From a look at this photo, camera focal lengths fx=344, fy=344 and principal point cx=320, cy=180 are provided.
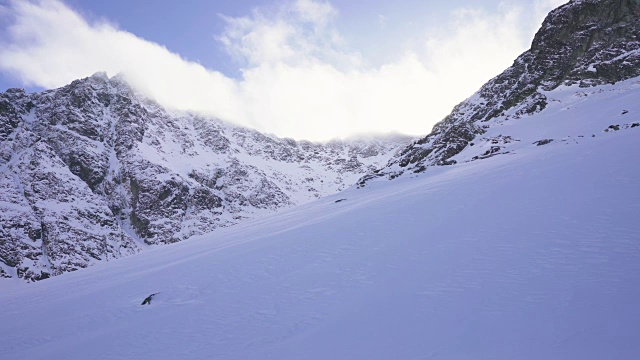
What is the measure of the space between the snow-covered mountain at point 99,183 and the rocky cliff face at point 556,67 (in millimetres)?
106091

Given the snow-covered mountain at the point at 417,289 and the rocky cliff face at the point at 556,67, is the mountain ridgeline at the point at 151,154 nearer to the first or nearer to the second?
the rocky cliff face at the point at 556,67

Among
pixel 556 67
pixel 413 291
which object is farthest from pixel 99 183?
pixel 413 291

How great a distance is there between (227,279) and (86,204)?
476ft

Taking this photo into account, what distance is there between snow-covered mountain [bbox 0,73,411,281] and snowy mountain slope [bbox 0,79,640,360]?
11553cm

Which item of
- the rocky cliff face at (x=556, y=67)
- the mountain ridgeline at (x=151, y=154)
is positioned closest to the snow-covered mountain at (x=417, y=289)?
the mountain ridgeline at (x=151, y=154)

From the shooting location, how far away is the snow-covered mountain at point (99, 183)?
10988 centimetres

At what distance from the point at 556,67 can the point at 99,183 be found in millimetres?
164181

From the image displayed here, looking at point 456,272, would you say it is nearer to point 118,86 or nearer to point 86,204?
point 86,204

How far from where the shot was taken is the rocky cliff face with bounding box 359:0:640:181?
54500mm

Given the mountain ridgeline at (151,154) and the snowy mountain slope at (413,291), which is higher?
the mountain ridgeline at (151,154)

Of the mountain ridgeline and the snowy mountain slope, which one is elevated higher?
the mountain ridgeline

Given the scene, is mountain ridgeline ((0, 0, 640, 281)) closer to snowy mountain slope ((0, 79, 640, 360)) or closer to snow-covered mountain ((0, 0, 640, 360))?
snow-covered mountain ((0, 0, 640, 360))

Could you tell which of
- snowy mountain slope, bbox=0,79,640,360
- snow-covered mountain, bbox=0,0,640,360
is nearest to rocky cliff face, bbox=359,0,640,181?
snow-covered mountain, bbox=0,0,640,360

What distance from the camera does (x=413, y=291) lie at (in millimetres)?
8172
